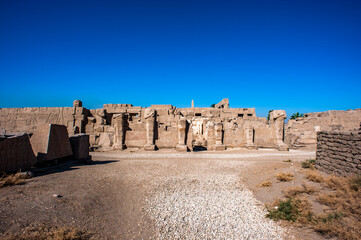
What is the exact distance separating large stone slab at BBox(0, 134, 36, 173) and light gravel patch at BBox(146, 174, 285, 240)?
3.21m

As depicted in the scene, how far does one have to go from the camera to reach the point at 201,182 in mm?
5250

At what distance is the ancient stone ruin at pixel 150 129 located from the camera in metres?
11.2

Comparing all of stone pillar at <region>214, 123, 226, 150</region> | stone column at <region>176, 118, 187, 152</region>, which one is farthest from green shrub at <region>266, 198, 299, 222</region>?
stone pillar at <region>214, 123, 226, 150</region>

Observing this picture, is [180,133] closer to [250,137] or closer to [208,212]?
[250,137]

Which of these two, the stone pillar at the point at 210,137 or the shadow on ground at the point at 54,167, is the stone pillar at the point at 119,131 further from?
the stone pillar at the point at 210,137

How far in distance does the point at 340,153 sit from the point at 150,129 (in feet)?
28.2

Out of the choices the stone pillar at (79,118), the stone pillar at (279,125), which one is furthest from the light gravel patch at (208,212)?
the stone pillar at (79,118)

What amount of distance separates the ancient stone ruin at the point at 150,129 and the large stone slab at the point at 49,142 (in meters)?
5.14

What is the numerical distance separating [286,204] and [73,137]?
6.91 meters

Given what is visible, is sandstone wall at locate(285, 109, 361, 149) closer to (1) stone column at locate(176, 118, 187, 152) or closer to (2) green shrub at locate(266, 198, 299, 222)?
(1) stone column at locate(176, 118, 187, 152)

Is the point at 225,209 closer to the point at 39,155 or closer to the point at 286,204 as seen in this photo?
the point at 286,204

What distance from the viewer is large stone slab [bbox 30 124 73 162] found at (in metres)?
5.42

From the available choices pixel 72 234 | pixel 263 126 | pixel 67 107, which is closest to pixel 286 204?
pixel 72 234

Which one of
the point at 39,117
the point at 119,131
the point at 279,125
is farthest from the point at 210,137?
the point at 39,117
